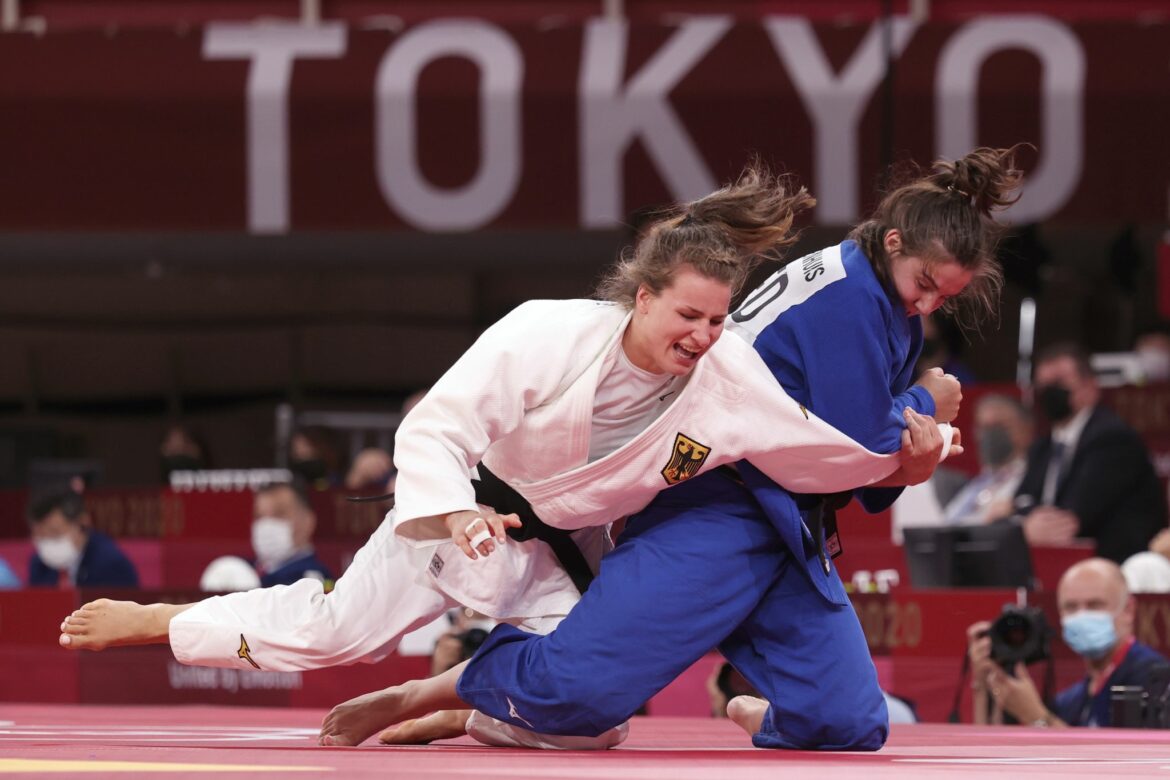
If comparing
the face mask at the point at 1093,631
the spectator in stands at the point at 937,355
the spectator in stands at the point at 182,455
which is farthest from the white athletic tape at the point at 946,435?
the spectator in stands at the point at 182,455

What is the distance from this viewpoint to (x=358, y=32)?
9.74 meters

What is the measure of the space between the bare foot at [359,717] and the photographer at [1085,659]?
208 cm

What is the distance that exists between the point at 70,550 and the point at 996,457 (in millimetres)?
3983

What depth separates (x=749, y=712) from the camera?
11.7 ft

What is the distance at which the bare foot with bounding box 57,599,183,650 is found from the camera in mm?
3178

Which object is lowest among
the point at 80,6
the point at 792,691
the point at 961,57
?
the point at 792,691

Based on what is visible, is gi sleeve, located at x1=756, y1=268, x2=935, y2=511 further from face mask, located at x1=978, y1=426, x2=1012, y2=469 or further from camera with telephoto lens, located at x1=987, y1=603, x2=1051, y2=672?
face mask, located at x1=978, y1=426, x2=1012, y2=469

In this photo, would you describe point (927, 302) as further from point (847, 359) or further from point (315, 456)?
point (315, 456)

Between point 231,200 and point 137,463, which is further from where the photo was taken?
point 137,463

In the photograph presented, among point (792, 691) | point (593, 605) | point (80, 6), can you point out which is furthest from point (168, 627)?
point (80, 6)

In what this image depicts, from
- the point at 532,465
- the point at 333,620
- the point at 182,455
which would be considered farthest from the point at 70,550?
the point at 532,465

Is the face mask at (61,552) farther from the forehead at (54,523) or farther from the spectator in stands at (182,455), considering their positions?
the spectator in stands at (182,455)

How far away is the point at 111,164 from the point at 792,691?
24.3 ft

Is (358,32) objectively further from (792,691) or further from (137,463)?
(792,691)
